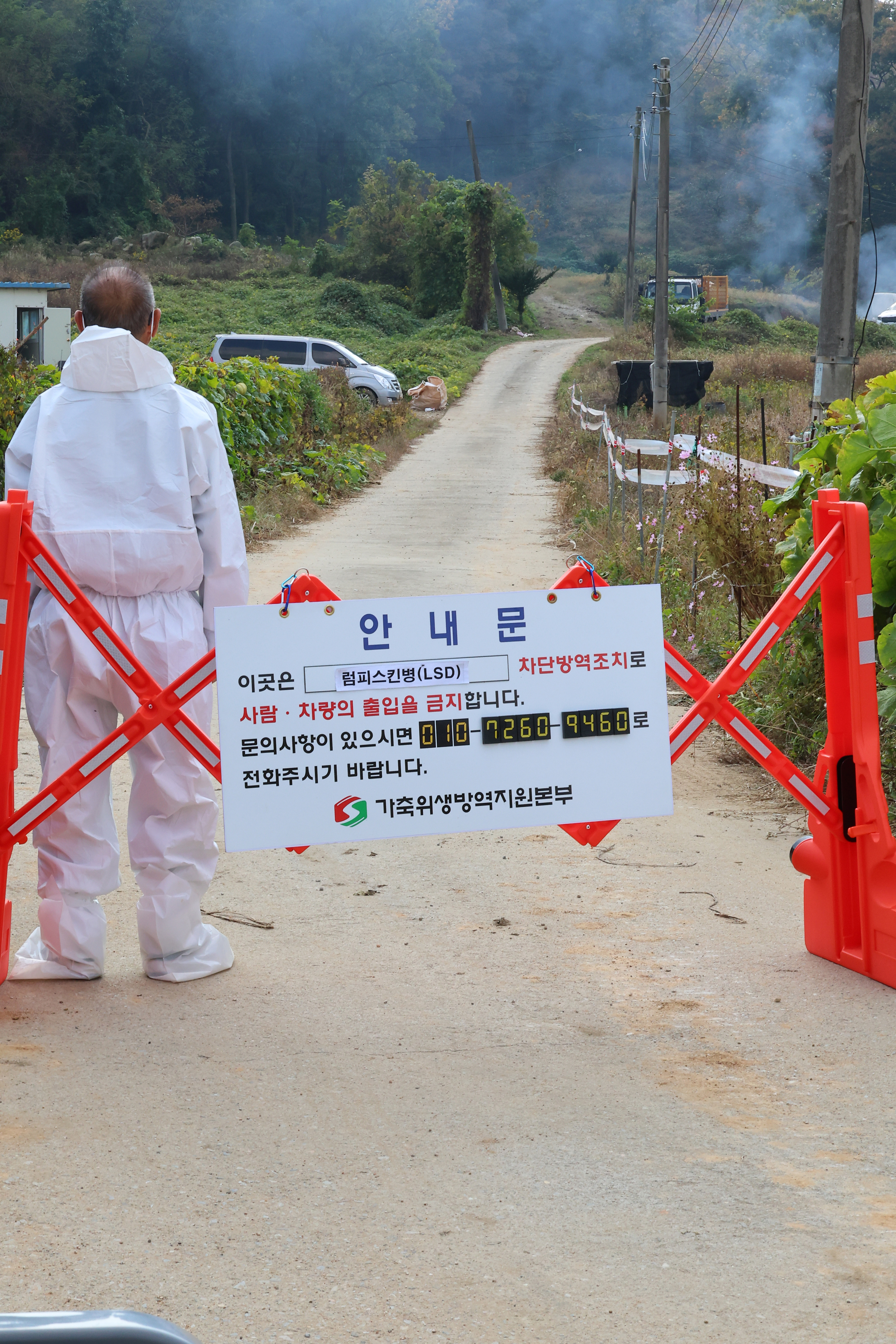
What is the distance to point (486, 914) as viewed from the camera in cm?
429

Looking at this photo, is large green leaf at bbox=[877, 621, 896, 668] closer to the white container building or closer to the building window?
the white container building

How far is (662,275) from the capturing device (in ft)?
74.8

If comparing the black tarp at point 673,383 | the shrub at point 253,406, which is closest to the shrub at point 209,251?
the black tarp at point 673,383

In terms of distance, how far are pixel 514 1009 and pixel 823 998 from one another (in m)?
0.83

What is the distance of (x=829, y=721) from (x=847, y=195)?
6744 millimetres

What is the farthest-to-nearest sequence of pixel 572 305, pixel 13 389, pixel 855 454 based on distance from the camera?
pixel 572 305 → pixel 13 389 → pixel 855 454


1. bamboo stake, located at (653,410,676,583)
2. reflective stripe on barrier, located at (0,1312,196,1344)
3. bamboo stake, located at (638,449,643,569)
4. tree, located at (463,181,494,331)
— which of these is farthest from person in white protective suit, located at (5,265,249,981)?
tree, located at (463,181,494,331)

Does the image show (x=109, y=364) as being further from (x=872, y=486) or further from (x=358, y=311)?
(x=358, y=311)

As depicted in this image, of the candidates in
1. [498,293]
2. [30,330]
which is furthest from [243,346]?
[498,293]

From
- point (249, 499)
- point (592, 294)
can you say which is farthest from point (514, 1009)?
point (592, 294)

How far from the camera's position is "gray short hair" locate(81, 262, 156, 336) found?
3527mm

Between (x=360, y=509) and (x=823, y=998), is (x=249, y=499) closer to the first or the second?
(x=360, y=509)

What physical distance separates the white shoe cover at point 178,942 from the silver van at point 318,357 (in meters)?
25.9

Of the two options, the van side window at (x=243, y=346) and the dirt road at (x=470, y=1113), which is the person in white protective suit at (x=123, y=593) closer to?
the dirt road at (x=470, y=1113)
